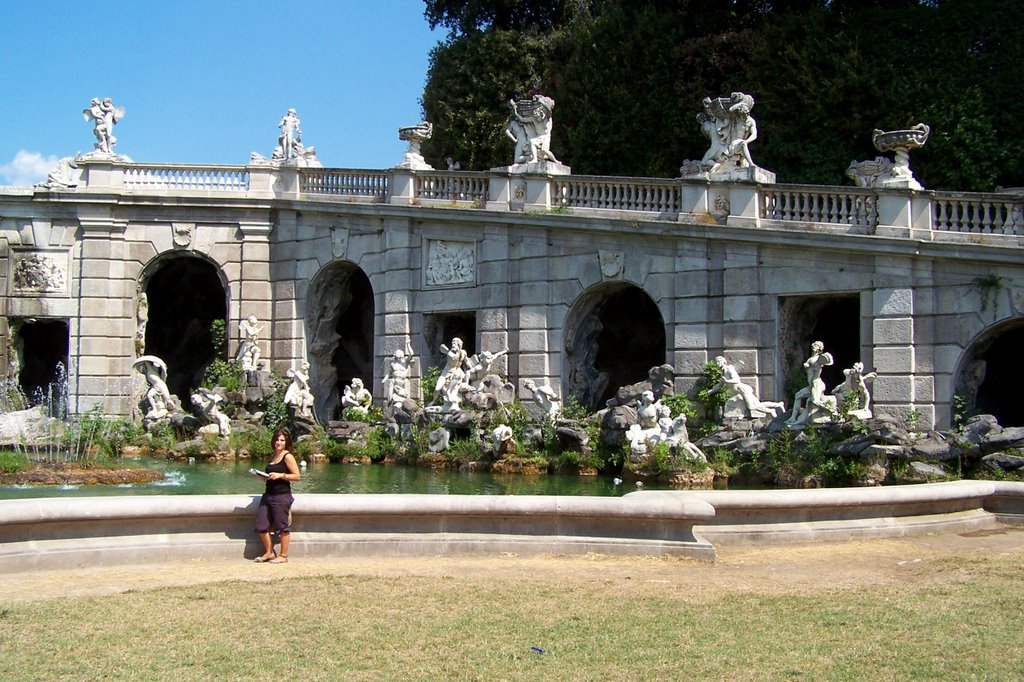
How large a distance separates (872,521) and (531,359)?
1168 centimetres

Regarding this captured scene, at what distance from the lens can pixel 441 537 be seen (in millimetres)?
10414

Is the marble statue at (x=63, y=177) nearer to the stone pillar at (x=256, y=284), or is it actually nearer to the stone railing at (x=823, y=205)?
the stone pillar at (x=256, y=284)

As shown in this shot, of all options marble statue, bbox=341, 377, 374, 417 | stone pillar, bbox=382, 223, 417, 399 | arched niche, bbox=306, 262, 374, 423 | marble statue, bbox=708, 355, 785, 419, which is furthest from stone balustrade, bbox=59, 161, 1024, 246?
marble statue, bbox=341, 377, 374, 417

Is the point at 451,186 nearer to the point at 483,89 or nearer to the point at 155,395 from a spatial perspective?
the point at 155,395

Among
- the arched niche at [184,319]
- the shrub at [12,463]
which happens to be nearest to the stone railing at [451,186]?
the arched niche at [184,319]

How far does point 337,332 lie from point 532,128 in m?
8.26

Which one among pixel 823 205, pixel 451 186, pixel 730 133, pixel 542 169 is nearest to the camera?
pixel 823 205

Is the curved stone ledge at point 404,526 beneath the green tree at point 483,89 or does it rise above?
beneath

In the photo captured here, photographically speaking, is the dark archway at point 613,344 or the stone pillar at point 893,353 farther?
the dark archway at point 613,344

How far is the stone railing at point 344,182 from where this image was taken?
84.4ft

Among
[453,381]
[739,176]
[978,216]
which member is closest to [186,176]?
[453,381]

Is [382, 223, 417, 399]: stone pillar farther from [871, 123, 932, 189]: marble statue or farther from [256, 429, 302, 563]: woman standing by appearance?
[256, 429, 302, 563]: woman standing

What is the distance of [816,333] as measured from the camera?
68.9 ft

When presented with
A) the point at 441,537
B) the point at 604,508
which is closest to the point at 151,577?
the point at 441,537
